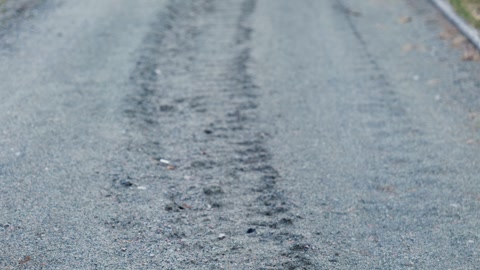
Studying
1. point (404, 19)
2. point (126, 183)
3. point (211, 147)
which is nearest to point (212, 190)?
point (126, 183)

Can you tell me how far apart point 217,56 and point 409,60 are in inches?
95.5

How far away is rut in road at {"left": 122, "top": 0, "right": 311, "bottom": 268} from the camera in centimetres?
554

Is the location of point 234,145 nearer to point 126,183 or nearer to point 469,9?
point 126,183

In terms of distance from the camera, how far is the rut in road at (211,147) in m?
5.54

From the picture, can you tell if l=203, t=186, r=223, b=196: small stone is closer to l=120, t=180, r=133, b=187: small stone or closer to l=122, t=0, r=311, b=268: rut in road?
l=122, t=0, r=311, b=268: rut in road

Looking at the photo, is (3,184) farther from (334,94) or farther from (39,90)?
(334,94)

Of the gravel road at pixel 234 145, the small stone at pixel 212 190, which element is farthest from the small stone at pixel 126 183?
the small stone at pixel 212 190

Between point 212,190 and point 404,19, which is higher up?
point 212,190

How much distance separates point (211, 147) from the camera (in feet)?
24.0

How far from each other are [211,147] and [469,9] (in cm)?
609

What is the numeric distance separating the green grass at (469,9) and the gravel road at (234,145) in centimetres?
36

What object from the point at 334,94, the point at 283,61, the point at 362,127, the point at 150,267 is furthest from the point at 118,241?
the point at 283,61

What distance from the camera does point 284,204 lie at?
6.21m

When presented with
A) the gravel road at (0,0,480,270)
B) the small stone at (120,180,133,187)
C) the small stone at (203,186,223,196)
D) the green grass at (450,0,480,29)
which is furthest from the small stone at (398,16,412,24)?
the small stone at (120,180,133,187)
